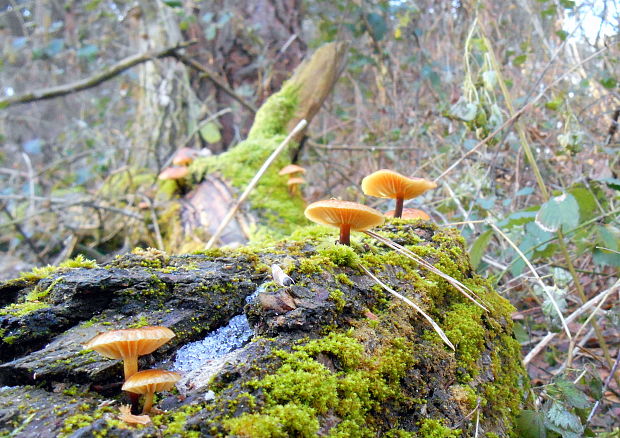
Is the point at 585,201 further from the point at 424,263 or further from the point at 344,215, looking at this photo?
the point at 344,215

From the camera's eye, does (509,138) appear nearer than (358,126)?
Yes

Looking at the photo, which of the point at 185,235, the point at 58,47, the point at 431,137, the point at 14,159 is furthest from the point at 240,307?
the point at 14,159

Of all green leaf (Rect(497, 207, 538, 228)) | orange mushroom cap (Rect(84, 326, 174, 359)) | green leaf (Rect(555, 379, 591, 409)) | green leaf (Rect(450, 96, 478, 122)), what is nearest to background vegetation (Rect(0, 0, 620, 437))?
green leaf (Rect(450, 96, 478, 122))

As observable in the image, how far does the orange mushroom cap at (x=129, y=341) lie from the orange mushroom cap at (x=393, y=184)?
120cm

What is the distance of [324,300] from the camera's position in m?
1.43

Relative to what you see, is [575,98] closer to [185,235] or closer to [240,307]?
[185,235]

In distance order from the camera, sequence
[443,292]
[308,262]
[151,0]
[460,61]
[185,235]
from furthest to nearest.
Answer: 1. [151,0]
2. [460,61]
3. [185,235]
4. [443,292]
5. [308,262]

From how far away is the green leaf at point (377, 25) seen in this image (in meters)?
5.85

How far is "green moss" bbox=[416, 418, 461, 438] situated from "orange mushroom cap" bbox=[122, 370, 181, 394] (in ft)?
2.39

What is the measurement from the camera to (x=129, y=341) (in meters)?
1.16

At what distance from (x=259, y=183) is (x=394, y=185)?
7.32 feet

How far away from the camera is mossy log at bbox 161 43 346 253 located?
3980mm

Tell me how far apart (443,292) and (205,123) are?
177 inches

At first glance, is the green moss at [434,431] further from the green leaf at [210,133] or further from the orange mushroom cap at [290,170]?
the green leaf at [210,133]
